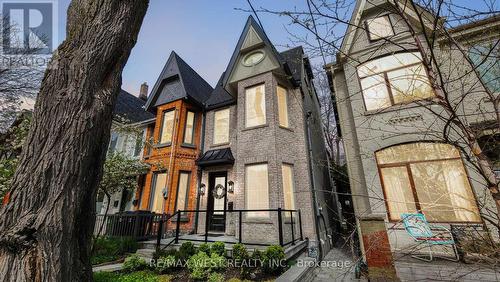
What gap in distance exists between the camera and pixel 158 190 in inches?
426

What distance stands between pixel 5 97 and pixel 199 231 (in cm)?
1109

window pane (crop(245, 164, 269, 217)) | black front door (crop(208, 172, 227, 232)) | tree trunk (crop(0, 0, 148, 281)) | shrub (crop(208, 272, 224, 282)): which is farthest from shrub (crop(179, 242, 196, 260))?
tree trunk (crop(0, 0, 148, 281))

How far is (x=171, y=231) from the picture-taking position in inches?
385

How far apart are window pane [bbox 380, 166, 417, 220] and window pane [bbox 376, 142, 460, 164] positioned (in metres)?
0.32

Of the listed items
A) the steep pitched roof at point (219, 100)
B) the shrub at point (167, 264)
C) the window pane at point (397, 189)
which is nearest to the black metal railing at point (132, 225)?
the shrub at point (167, 264)

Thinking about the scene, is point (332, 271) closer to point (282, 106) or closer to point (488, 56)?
point (488, 56)

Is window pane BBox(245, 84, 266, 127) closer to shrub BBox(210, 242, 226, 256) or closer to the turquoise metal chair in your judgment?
Result: shrub BBox(210, 242, 226, 256)

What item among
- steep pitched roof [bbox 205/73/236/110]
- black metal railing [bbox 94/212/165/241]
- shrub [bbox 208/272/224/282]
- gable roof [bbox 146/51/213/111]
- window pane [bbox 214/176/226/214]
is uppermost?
gable roof [bbox 146/51/213/111]

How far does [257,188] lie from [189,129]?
17.7 ft

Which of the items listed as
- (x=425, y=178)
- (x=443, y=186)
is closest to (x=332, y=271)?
(x=425, y=178)

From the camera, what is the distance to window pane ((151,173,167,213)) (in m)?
10.5

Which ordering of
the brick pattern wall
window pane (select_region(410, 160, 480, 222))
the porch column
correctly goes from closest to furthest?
the porch column → window pane (select_region(410, 160, 480, 222)) → the brick pattern wall

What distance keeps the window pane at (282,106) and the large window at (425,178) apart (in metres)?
3.97

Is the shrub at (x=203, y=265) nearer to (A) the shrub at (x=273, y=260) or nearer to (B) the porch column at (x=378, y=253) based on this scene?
(A) the shrub at (x=273, y=260)
